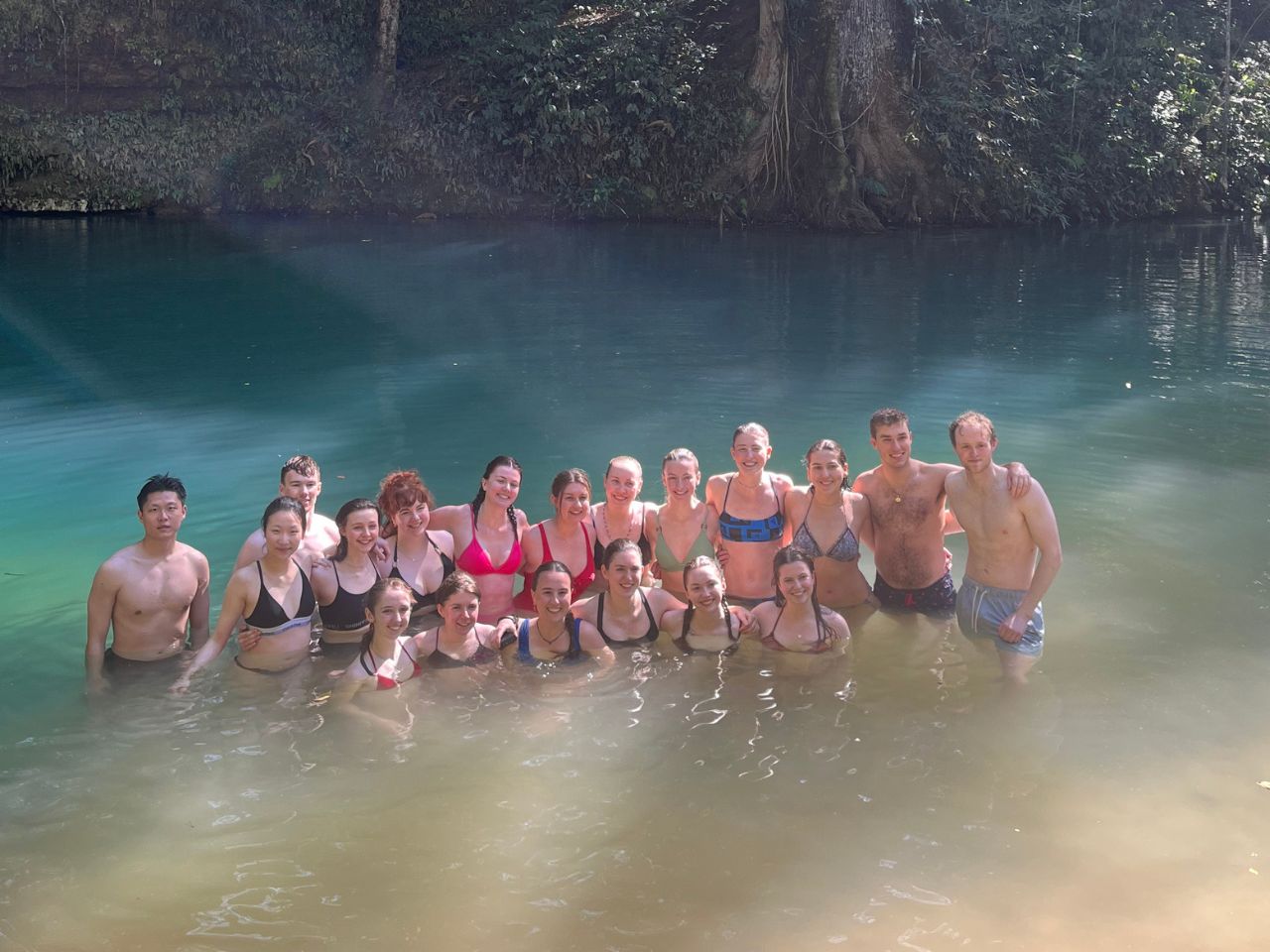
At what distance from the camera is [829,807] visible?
555 centimetres

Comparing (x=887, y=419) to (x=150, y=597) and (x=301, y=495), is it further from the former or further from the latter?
(x=150, y=597)

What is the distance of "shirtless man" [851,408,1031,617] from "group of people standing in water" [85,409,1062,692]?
1 centimetres

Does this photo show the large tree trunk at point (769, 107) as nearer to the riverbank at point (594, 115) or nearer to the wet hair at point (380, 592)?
the riverbank at point (594, 115)

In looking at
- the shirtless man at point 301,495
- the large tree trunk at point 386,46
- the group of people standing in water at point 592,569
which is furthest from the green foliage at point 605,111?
the shirtless man at point 301,495

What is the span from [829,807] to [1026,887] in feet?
3.05

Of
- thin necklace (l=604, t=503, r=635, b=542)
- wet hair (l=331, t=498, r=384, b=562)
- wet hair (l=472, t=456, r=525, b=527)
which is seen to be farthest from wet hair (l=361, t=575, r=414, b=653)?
thin necklace (l=604, t=503, r=635, b=542)

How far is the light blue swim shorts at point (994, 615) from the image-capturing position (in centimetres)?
679

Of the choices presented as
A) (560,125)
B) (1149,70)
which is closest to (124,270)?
(560,125)

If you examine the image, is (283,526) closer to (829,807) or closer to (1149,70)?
(829,807)

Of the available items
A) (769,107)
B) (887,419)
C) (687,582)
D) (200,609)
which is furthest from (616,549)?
(769,107)

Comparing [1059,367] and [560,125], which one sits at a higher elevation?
[560,125]

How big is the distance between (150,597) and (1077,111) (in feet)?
79.2

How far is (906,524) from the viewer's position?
7.24 m

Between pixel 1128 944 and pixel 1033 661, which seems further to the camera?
pixel 1033 661
